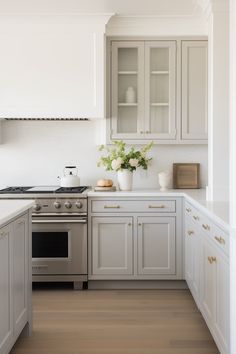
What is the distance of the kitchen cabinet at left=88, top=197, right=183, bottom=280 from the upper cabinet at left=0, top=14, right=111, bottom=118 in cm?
90

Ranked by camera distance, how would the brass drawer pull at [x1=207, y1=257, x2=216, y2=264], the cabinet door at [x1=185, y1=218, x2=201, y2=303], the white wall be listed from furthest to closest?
1. the white wall
2. the cabinet door at [x1=185, y1=218, x2=201, y2=303]
3. the brass drawer pull at [x1=207, y1=257, x2=216, y2=264]

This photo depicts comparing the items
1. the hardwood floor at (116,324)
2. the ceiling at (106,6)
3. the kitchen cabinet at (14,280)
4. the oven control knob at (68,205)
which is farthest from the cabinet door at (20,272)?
the ceiling at (106,6)

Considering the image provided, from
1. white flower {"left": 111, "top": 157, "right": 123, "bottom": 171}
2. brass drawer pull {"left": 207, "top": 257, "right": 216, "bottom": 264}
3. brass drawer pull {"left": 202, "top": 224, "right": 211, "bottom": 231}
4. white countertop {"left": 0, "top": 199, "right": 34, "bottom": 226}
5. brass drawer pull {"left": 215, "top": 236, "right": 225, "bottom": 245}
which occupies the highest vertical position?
white flower {"left": 111, "top": 157, "right": 123, "bottom": 171}

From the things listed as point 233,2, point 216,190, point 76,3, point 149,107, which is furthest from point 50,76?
point 233,2

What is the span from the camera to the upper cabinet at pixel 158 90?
171 inches

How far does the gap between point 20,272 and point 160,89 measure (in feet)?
7.89

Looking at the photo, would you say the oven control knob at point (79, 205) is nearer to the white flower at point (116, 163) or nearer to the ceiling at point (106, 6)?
the white flower at point (116, 163)

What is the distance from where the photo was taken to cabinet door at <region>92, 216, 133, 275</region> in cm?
412

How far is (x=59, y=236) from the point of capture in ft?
13.5

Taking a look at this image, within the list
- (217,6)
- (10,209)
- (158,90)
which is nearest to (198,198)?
(158,90)

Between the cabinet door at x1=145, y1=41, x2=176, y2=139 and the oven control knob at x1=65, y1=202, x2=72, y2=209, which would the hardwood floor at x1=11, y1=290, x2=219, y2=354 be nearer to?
the oven control knob at x1=65, y1=202, x2=72, y2=209

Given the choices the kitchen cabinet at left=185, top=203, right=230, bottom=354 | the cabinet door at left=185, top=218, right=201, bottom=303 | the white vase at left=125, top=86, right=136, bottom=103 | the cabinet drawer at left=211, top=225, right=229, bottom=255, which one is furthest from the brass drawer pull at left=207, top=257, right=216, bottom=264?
the white vase at left=125, top=86, right=136, bottom=103

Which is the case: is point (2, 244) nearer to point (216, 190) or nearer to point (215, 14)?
point (216, 190)

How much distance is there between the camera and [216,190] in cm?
363
